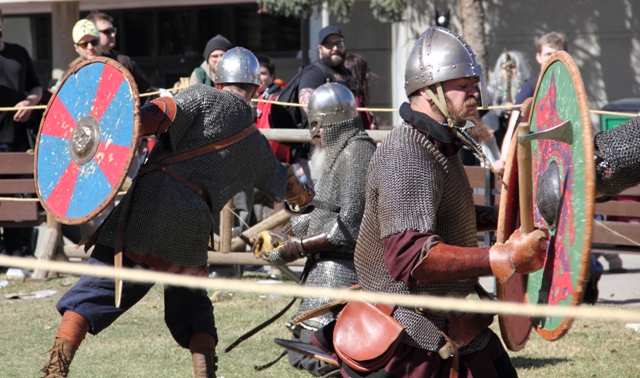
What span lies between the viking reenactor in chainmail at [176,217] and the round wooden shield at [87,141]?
11cm

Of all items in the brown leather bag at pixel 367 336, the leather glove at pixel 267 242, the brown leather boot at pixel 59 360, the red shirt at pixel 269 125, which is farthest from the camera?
the red shirt at pixel 269 125

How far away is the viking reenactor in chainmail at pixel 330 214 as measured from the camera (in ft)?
13.3

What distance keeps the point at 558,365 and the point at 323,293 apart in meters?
2.90

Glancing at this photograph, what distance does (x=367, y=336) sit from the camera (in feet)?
8.86

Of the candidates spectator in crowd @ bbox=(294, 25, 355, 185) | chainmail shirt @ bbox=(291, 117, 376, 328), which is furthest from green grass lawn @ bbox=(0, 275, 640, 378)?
spectator in crowd @ bbox=(294, 25, 355, 185)

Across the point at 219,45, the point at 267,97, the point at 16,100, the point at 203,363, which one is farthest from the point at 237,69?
the point at 16,100

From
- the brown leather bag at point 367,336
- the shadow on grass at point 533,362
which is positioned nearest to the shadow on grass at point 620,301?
the shadow on grass at point 533,362

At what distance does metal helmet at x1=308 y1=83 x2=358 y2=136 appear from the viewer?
4.42 metres

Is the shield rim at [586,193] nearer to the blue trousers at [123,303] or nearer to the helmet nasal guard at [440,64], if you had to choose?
the helmet nasal guard at [440,64]

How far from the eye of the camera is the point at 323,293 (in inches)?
84.5

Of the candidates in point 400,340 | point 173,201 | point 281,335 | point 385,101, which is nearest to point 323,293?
point 400,340

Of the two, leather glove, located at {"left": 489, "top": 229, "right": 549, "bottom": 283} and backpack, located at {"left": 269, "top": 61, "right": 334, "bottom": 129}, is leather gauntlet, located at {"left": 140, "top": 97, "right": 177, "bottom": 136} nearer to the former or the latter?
leather glove, located at {"left": 489, "top": 229, "right": 549, "bottom": 283}

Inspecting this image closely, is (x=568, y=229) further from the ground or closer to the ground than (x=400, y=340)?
further from the ground

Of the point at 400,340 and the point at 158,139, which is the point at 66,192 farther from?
the point at 400,340
